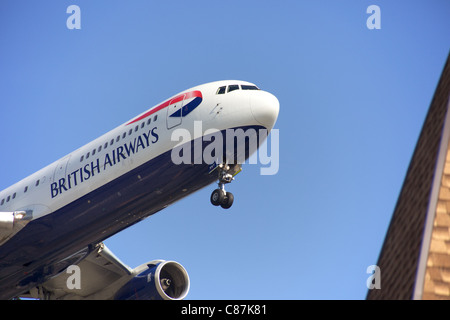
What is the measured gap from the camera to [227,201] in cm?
2389

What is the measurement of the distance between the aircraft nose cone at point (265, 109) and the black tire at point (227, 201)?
102 inches

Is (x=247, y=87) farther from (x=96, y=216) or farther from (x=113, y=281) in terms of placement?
(x=113, y=281)

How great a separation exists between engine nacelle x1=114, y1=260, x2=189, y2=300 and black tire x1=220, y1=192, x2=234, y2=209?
6650 millimetres

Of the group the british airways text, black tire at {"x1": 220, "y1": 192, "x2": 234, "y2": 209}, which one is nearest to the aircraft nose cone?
black tire at {"x1": 220, "y1": 192, "x2": 234, "y2": 209}

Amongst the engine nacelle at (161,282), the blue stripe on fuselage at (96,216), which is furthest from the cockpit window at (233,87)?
the engine nacelle at (161,282)

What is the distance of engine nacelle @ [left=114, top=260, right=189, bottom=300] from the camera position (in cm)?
2928

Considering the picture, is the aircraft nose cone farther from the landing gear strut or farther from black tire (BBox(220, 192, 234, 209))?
black tire (BBox(220, 192, 234, 209))

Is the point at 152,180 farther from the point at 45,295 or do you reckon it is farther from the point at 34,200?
the point at 45,295

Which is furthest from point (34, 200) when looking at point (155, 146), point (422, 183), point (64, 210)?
point (422, 183)

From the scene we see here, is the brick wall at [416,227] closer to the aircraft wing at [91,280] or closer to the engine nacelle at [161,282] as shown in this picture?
the engine nacelle at [161,282]

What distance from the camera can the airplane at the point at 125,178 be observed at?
23.4 metres

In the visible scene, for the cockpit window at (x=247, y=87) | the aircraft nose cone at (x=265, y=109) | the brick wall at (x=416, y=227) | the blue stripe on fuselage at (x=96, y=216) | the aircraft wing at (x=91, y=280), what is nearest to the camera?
the brick wall at (x=416, y=227)

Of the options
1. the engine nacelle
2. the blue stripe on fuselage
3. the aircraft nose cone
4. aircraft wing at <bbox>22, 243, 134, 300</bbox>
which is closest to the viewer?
the aircraft nose cone
